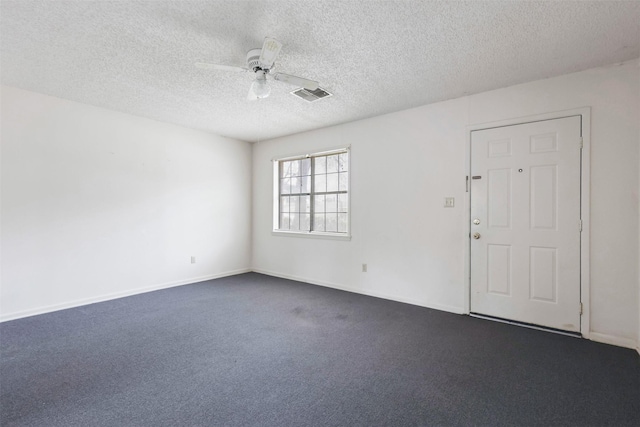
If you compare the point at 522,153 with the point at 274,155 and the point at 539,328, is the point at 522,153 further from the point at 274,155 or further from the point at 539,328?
the point at 274,155

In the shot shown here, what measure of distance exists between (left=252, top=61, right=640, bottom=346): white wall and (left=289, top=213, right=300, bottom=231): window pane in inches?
10.4

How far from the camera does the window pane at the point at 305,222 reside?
4997 millimetres

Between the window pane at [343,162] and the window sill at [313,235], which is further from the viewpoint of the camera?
the window pane at [343,162]

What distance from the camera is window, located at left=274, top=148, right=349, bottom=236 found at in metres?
4.58

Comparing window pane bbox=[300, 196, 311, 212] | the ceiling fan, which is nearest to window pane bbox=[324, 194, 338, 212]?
window pane bbox=[300, 196, 311, 212]

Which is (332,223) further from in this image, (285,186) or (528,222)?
(528,222)

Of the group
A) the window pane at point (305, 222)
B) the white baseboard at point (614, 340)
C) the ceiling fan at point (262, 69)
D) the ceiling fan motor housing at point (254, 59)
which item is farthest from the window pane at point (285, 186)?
the white baseboard at point (614, 340)

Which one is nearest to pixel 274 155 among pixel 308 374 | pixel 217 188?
pixel 217 188

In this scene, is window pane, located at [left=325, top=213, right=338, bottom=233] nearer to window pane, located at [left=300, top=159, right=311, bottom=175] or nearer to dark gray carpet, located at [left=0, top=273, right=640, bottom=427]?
window pane, located at [left=300, top=159, right=311, bottom=175]

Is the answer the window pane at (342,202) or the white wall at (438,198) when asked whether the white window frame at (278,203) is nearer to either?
the white wall at (438,198)

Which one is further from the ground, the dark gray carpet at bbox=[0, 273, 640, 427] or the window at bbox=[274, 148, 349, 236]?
Answer: the window at bbox=[274, 148, 349, 236]

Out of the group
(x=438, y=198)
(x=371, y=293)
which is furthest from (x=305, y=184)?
(x=438, y=198)

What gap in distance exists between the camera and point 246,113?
392cm

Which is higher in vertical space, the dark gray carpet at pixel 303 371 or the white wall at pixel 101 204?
the white wall at pixel 101 204
